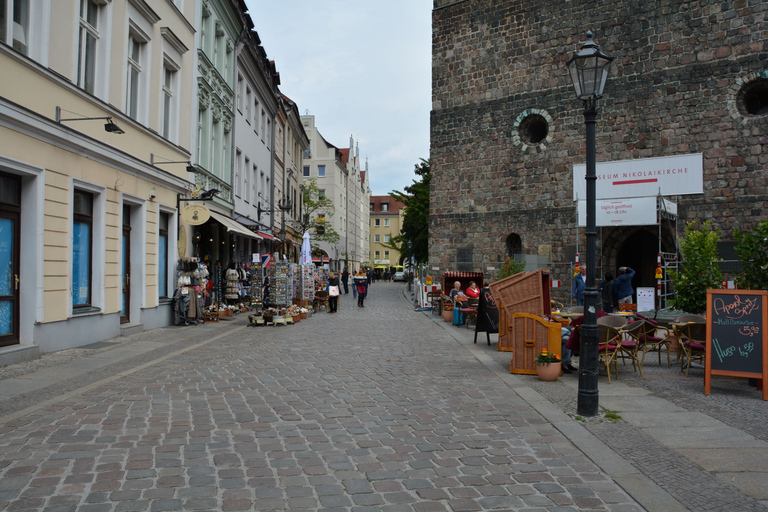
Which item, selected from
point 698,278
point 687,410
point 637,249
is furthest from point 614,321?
point 637,249

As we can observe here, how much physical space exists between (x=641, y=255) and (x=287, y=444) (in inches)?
948

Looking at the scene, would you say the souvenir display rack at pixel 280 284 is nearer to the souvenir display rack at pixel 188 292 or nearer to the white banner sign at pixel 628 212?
the souvenir display rack at pixel 188 292

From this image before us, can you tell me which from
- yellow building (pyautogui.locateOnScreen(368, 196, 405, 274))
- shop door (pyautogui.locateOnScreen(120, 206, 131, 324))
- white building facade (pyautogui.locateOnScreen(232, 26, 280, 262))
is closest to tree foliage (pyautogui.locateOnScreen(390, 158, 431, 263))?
white building facade (pyautogui.locateOnScreen(232, 26, 280, 262))

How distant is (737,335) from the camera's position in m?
7.29

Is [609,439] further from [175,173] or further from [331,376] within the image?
[175,173]

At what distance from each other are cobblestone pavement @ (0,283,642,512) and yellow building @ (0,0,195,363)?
1772mm

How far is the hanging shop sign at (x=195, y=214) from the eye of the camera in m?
15.9

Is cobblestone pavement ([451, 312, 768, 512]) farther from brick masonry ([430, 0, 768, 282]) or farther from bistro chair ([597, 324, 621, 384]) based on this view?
brick masonry ([430, 0, 768, 282])

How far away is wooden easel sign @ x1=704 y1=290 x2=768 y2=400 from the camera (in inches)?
281

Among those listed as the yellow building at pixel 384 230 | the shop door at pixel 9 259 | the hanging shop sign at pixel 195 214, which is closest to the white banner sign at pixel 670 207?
the hanging shop sign at pixel 195 214

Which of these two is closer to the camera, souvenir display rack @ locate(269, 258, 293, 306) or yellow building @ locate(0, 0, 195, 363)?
yellow building @ locate(0, 0, 195, 363)

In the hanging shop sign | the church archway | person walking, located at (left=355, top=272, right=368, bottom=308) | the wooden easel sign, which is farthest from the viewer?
person walking, located at (left=355, top=272, right=368, bottom=308)

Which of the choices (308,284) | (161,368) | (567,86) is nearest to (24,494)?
(161,368)

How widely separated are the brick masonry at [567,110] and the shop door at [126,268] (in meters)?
15.5
